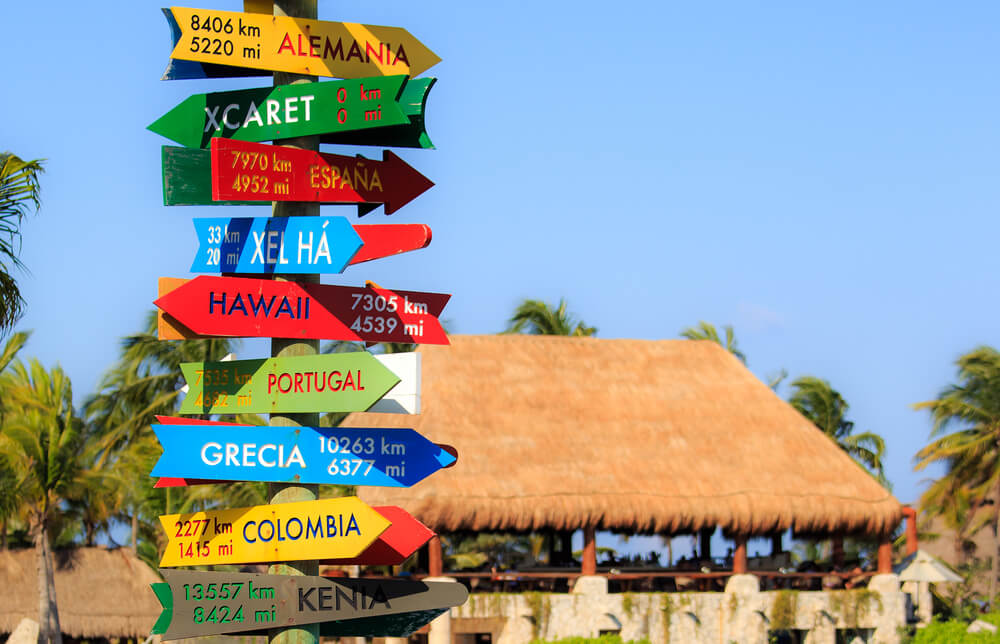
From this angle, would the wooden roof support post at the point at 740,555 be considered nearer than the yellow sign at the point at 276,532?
No

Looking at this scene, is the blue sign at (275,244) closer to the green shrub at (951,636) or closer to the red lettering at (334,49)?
the red lettering at (334,49)

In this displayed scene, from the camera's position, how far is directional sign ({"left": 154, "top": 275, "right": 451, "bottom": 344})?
7.71 metres

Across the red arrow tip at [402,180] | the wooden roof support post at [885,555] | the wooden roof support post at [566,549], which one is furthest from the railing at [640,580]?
the red arrow tip at [402,180]

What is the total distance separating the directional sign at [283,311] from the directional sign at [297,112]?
932 mm

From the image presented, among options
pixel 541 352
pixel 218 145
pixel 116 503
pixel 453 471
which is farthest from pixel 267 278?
pixel 116 503

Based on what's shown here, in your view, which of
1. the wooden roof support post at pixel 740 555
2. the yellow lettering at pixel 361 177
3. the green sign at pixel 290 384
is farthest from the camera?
the wooden roof support post at pixel 740 555

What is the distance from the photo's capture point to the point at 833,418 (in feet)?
123

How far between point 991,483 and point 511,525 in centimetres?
1611

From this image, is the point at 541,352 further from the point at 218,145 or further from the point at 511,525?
the point at 218,145

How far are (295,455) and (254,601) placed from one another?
2.79 ft

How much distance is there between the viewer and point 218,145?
7711 millimetres

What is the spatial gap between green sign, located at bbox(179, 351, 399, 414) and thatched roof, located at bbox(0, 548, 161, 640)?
21283 mm

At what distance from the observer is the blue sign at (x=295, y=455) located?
770 centimetres

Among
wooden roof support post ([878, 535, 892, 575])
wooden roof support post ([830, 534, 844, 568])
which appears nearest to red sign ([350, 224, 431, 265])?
wooden roof support post ([878, 535, 892, 575])
